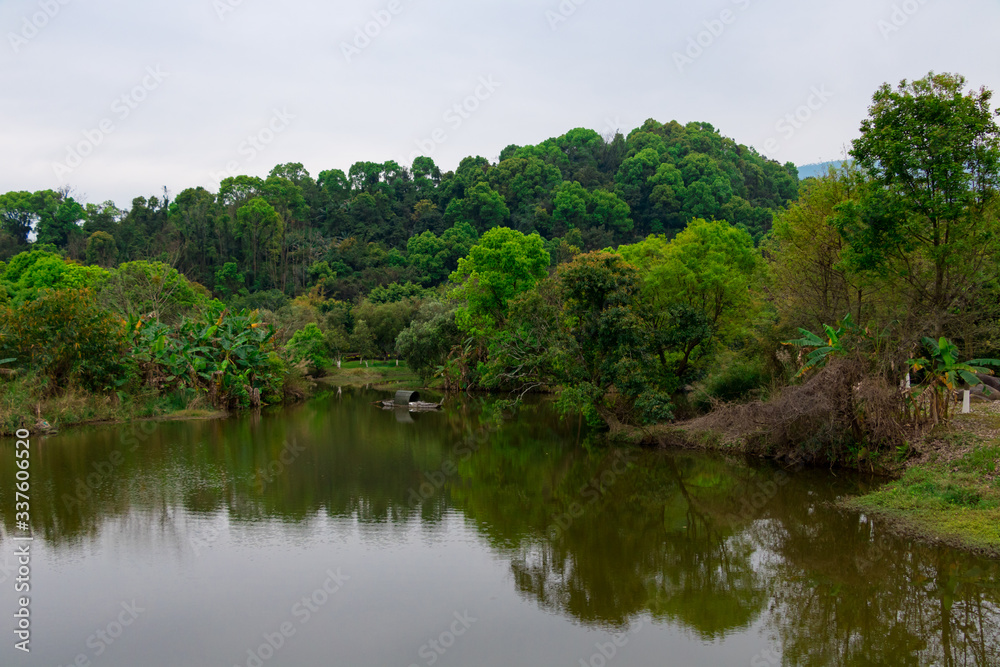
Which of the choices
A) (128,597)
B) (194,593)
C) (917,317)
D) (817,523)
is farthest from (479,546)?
(917,317)

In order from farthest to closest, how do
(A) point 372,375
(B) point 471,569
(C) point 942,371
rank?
(A) point 372,375, (C) point 942,371, (B) point 471,569

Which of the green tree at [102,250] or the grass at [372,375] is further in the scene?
the green tree at [102,250]

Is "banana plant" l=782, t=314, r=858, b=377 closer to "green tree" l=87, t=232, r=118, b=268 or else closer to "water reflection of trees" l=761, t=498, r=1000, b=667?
"water reflection of trees" l=761, t=498, r=1000, b=667

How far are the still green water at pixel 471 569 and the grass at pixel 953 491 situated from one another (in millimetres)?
462

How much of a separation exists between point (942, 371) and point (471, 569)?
11813 millimetres

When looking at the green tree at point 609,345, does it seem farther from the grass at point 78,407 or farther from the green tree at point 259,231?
the green tree at point 259,231

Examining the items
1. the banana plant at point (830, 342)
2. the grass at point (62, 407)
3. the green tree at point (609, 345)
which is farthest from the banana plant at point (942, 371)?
the grass at point (62, 407)

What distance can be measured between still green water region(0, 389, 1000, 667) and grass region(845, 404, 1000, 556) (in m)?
0.46

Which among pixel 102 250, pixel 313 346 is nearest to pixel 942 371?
pixel 313 346

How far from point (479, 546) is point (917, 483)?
30.3ft

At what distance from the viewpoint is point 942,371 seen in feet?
52.9

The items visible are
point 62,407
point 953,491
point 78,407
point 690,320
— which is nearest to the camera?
point 953,491

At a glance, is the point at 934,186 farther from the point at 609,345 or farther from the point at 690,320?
the point at 609,345

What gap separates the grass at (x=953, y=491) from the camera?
40.4ft
